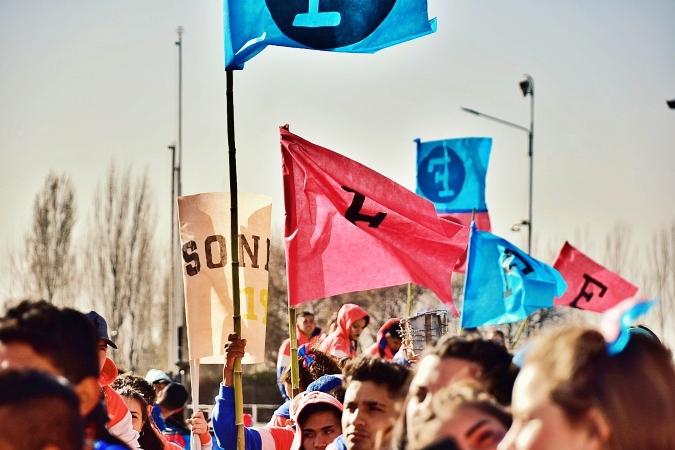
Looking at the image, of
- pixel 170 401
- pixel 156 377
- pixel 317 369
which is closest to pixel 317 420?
pixel 317 369

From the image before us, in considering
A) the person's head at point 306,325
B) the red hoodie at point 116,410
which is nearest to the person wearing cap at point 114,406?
the red hoodie at point 116,410

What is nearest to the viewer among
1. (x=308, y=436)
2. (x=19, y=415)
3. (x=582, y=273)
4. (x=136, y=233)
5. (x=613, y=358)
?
(x=19, y=415)

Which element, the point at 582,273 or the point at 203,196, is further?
the point at 582,273

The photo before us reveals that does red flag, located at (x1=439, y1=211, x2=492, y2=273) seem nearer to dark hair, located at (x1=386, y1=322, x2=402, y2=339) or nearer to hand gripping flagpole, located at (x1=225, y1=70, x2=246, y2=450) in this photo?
dark hair, located at (x1=386, y1=322, x2=402, y2=339)

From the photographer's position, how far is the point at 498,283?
1326 cm

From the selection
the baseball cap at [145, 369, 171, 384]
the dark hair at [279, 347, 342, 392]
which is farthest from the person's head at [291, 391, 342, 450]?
the baseball cap at [145, 369, 171, 384]

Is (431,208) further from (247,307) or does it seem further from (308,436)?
(308,436)

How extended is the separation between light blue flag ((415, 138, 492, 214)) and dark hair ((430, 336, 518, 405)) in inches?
503

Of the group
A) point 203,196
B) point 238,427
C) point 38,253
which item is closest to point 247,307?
point 203,196

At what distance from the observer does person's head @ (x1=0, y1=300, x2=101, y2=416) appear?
3484 millimetres

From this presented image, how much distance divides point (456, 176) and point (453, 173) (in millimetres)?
62

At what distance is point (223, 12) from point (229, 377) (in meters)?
2.45

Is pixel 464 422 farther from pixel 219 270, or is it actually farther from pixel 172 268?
pixel 172 268

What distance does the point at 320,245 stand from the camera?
8172 millimetres
